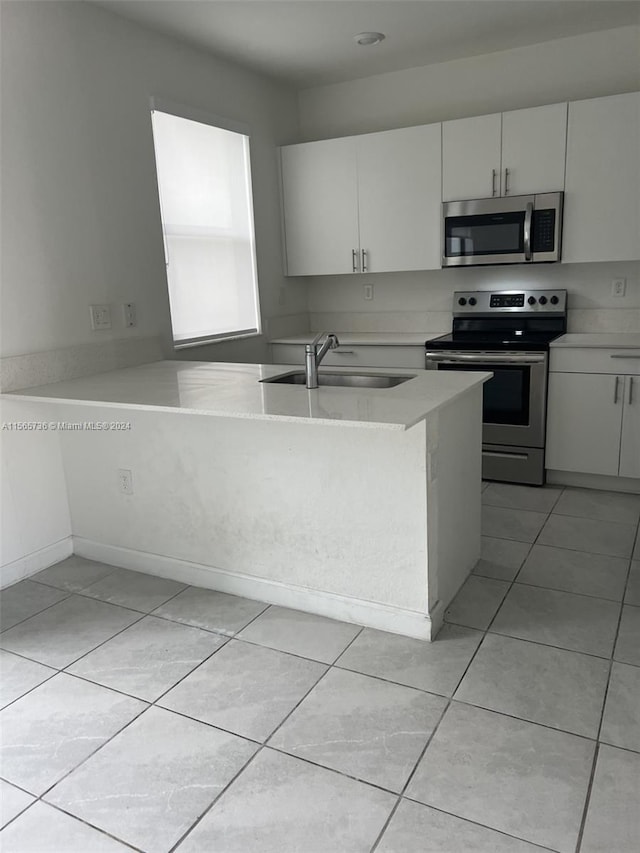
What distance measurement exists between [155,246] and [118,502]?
1.39 metres

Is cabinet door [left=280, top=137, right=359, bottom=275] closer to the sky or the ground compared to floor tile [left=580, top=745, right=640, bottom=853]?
closer to the sky

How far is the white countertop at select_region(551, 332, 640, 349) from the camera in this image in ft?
11.6

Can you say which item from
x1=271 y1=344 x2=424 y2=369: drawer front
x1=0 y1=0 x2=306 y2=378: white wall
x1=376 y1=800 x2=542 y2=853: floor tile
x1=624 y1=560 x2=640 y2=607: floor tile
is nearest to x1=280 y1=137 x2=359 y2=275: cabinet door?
x1=271 y1=344 x2=424 y2=369: drawer front

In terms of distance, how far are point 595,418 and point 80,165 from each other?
2.93m

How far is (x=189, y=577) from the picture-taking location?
2.81 metres

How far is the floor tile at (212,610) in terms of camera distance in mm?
2479

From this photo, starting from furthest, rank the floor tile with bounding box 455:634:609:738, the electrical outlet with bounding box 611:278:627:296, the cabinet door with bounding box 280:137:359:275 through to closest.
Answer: the cabinet door with bounding box 280:137:359:275 < the electrical outlet with bounding box 611:278:627:296 < the floor tile with bounding box 455:634:609:738

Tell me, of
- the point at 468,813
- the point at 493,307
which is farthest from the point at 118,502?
the point at 493,307

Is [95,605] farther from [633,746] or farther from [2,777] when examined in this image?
[633,746]

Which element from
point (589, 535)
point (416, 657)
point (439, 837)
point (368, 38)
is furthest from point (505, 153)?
point (439, 837)

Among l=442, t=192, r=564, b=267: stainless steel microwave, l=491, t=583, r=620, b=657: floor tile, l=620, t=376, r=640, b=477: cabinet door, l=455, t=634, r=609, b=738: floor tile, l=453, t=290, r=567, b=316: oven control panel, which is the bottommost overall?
l=455, t=634, r=609, b=738: floor tile

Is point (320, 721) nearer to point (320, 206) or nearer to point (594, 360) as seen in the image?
point (594, 360)

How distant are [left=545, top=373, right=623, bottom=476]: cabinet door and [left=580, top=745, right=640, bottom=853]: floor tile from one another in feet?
7.09

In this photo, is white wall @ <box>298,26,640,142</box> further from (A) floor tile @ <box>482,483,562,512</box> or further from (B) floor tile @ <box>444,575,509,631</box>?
(B) floor tile @ <box>444,575,509,631</box>
